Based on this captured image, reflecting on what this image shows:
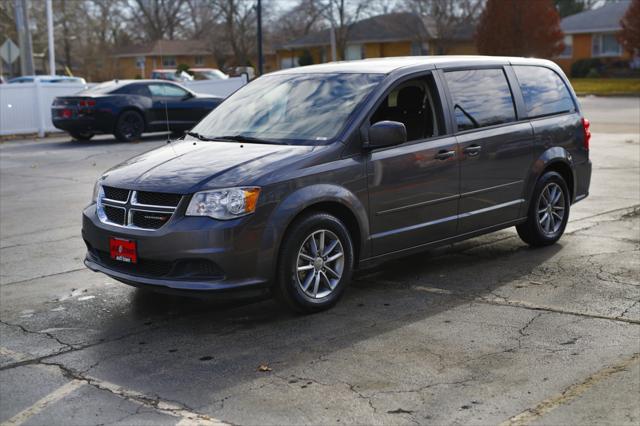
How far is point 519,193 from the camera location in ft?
26.3

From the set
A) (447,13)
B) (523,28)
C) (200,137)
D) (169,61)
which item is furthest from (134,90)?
(169,61)

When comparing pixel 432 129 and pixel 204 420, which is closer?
pixel 204 420

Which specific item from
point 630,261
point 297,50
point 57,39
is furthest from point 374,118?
point 57,39

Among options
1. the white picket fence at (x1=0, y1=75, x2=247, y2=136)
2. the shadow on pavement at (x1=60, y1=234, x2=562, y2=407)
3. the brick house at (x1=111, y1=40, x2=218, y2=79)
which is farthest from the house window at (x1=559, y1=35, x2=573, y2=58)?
the shadow on pavement at (x1=60, y1=234, x2=562, y2=407)

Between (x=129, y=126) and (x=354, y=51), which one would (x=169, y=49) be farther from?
(x=129, y=126)

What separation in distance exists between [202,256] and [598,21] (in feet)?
191

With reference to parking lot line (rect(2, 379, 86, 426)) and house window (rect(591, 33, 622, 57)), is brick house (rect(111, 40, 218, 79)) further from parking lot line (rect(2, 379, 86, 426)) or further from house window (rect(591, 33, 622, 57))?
parking lot line (rect(2, 379, 86, 426))

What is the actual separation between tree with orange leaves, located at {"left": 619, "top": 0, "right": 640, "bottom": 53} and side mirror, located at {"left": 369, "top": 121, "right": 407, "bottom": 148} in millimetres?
43815

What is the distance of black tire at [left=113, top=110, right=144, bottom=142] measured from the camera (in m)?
21.6

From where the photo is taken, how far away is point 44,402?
4.75m

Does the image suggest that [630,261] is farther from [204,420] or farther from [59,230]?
[59,230]

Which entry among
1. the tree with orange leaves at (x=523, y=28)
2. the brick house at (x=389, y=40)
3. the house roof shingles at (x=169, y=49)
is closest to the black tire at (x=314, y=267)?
the tree with orange leaves at (x=523, y=28)

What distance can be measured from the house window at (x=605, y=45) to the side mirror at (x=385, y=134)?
5636cm

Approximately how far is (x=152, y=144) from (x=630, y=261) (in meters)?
15.0
